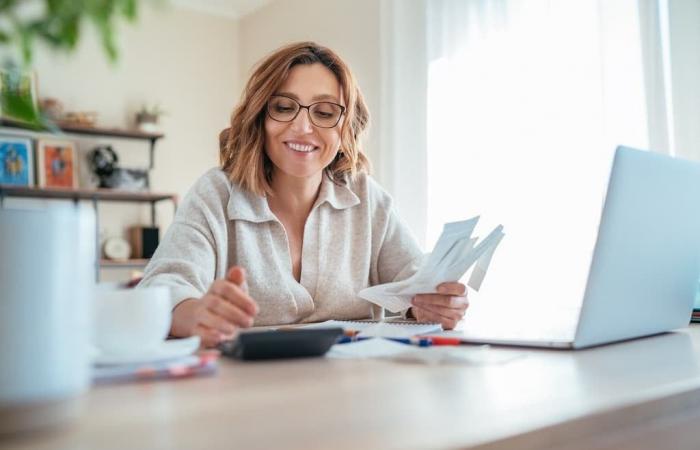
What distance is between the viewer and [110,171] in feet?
15.2

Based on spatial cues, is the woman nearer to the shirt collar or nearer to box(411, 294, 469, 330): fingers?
the shirt collar

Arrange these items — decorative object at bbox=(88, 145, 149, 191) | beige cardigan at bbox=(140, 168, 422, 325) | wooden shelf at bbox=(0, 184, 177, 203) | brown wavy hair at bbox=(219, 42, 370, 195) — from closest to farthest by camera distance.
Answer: beige cardigan at bbox=(140, 168, 422, 325) < brown wavy hair at bbox=(219, 42, 370, 195) < wooden shelf at bbox=(0, 184, 177, 203) < decorative object at bbox=(88, 145, 149, 191)

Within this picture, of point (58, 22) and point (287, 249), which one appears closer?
Result: point (58, 22)

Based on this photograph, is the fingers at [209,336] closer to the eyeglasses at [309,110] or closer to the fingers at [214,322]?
the fingers at [214,322]

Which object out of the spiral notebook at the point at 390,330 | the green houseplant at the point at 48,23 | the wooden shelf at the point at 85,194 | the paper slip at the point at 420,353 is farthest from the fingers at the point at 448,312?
the wooden shelf at the point at 85,194

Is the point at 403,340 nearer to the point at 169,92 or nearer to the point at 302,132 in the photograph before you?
the point at 302,132

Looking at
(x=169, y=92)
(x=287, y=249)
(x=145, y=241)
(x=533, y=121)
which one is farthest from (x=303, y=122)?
(x=169, y=92)

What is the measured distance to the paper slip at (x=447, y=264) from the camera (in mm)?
1113

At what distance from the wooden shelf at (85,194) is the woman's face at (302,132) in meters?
2.97

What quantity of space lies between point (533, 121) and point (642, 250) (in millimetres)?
2254

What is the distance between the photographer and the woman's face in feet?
5.90

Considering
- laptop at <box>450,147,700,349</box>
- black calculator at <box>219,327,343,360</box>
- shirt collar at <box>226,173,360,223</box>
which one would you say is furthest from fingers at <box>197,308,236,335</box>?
shirt collar at <box>226,173,360,223</box>

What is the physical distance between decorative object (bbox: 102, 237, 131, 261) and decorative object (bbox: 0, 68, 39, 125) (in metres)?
4.49

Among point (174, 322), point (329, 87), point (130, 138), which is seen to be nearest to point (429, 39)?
point (329, 87)
